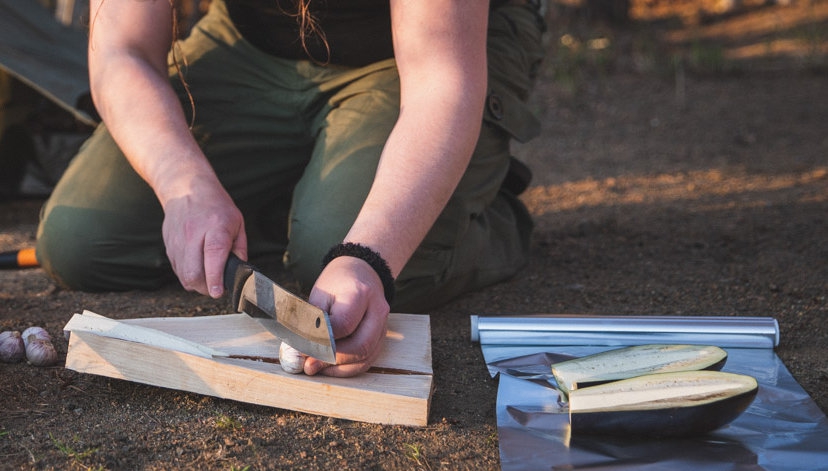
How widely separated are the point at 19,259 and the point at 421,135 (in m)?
1.52

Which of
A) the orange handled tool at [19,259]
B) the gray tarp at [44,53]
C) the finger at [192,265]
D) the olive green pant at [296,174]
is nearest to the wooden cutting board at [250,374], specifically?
the finger at [192,265]

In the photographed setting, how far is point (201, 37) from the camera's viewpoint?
273cm

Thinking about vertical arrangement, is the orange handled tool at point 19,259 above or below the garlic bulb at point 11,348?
below

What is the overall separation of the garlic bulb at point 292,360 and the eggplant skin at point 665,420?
53 cm

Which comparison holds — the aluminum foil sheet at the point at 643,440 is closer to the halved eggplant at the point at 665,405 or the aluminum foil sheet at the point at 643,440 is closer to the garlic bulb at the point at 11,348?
the halved eggplant at the point at 665,405

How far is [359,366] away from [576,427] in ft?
1.41

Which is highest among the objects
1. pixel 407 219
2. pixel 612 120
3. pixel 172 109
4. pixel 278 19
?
pixel 278 19

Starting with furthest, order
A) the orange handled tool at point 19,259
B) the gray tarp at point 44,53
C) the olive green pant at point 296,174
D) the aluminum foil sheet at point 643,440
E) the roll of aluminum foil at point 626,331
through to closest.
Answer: the gray tarp at point 44,53, the orange handled tool at point 19,259, the olive green pant at point 296,174, the roll of aluminum foil at point 626,331, the aluminum foil sheet at point 643,440

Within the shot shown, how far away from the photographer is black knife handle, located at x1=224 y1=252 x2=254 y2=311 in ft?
5.64

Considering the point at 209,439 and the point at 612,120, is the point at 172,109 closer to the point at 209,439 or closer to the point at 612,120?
the point at 209,439

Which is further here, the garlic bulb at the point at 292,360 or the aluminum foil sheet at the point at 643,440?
the garlic bulb at the point at 292,360

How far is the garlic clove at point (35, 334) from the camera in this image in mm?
1947

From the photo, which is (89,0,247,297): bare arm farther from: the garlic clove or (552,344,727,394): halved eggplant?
(552,344,727,394): halved eggplant

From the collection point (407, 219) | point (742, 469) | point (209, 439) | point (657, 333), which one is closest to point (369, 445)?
point (209, 439)
